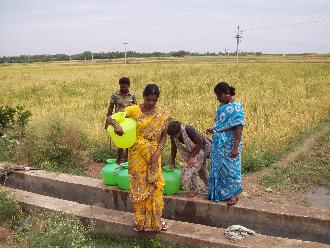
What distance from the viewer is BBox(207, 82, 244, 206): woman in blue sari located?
4652 millimetres

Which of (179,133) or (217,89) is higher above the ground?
(217,89)

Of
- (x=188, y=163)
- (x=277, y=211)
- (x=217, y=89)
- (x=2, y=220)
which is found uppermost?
(x=217, y=89)

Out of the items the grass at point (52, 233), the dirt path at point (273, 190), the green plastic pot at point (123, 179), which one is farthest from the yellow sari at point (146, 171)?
the dirt path at point (273, 190)

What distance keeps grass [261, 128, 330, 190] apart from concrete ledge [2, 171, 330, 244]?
1.65 meters

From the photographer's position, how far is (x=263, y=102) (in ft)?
43.7

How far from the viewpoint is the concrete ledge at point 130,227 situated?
12.9 feet

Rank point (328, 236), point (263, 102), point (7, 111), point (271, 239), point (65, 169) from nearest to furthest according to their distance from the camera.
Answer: point (271, 239), point (328, 236), point (65, 169), point (7, 111), point (263, 102)

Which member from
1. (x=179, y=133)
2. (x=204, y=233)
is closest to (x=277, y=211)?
(x=204, y=233)

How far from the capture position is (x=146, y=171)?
4188 mm

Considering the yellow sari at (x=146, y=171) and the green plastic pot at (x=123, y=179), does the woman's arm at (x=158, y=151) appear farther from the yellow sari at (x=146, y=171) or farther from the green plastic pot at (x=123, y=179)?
the green plastic pot at (x=123, y=179)

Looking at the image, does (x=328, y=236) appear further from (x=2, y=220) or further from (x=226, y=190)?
(x=2, y=220)

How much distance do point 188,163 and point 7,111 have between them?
17.2ft

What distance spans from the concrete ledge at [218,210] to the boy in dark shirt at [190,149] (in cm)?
23

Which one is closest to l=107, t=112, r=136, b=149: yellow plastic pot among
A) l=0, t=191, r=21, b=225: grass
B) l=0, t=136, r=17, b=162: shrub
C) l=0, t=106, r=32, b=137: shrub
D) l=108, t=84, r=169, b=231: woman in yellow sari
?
l=108, t=84, r=169, b=231: woman in yellow sari
